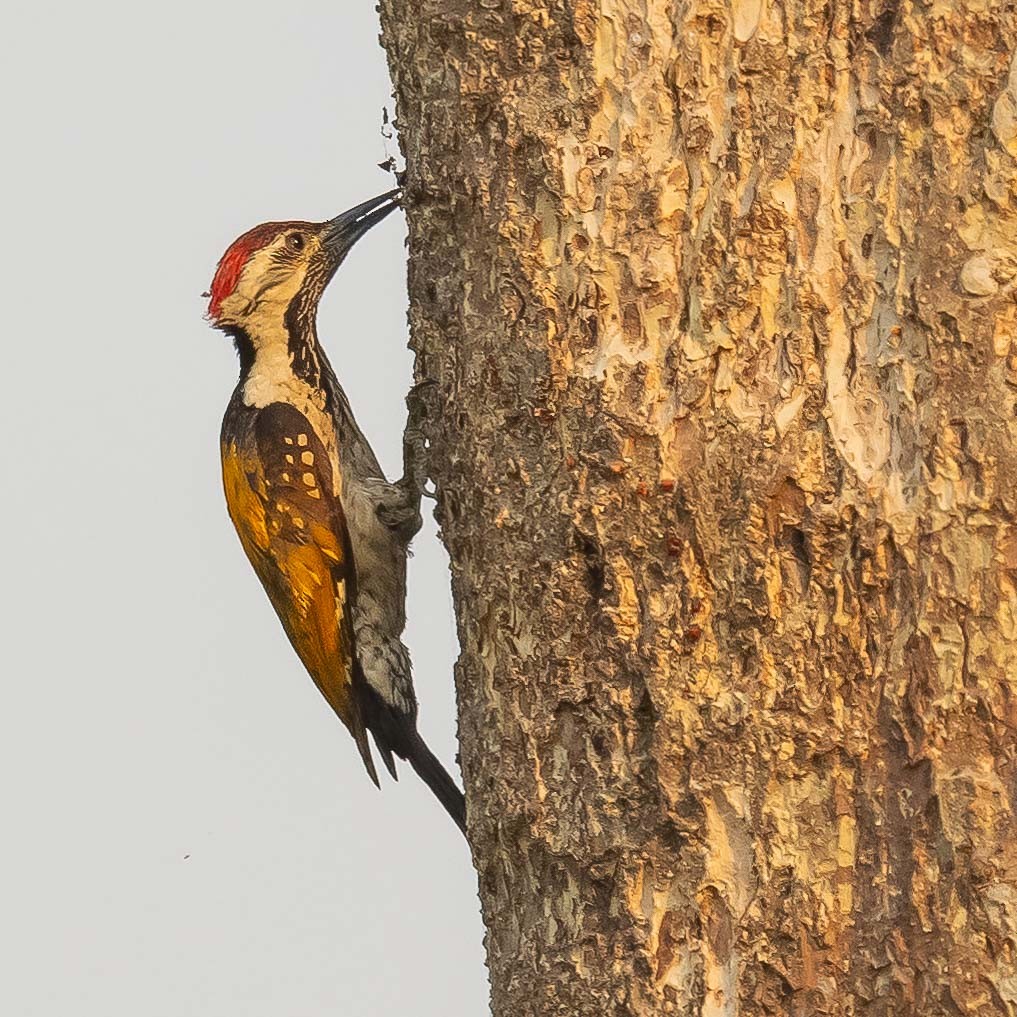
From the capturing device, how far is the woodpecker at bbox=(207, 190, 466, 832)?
14.6 feet

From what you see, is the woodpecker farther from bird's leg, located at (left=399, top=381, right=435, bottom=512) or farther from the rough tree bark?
the rough tree bark

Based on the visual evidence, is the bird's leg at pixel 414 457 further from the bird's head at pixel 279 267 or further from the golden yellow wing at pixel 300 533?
the bird's head at pixel 279 267

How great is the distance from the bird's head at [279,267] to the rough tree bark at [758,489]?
1888 mm

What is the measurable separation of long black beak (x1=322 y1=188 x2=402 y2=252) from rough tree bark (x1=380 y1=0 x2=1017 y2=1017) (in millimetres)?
1852

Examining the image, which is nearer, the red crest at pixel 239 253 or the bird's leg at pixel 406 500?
the bird's leg at pixel 406 500

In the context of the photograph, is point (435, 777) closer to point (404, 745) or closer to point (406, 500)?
point (404, 745)

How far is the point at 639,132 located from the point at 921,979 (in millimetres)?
1516

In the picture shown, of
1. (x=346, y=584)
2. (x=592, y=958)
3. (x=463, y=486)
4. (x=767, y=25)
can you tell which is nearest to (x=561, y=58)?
(x=767, y=25)

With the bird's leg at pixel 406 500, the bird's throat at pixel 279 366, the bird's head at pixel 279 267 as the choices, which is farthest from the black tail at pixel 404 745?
the bird's head at pixel 279 267

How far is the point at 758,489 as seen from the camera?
246 cm

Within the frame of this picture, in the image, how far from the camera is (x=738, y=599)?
251cm

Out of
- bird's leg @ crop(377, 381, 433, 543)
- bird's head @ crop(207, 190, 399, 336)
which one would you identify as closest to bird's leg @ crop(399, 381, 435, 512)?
bird's leg @ crop(377, 381, 433, 543)

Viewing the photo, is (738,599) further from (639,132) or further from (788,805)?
(639,132)

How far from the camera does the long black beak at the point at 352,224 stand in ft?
15.0
